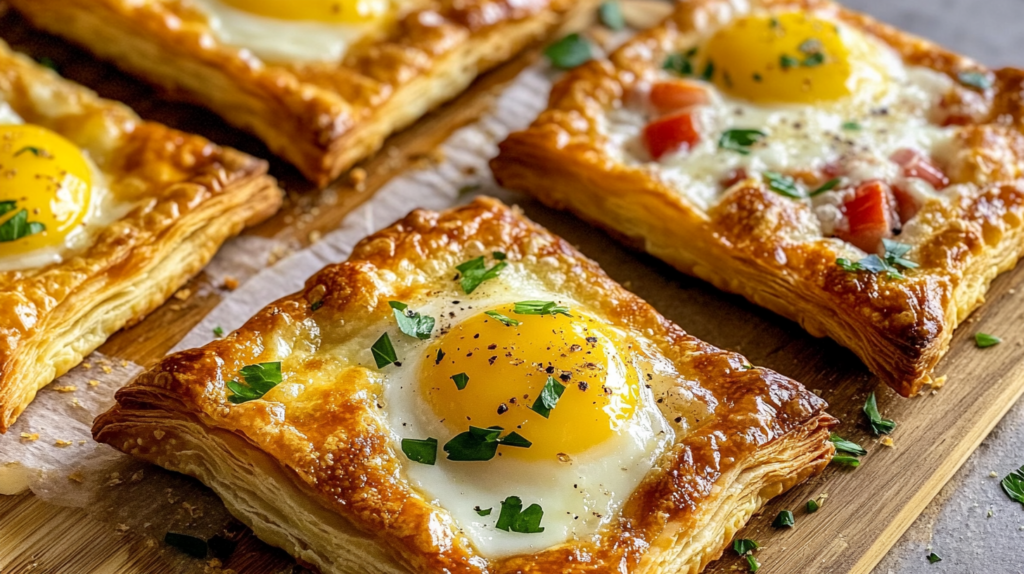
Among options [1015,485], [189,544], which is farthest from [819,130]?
[189,544]

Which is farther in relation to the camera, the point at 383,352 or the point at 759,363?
the point at 759,363

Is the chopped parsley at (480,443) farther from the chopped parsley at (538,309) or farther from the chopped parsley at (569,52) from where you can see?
the chopped parsley at (569,52)

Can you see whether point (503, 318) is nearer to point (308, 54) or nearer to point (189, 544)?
point (189, 544)

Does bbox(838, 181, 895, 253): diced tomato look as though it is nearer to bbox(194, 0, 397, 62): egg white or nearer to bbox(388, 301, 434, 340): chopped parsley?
bbox(388, 301, 434, 340): chopped parsley

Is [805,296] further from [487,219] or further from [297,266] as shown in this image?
[297,266]

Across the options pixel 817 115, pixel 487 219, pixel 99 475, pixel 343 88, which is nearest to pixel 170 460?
pixel 99 475

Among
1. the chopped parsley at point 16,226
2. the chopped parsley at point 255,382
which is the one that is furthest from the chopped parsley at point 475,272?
the chopped parsley at point 16,226
